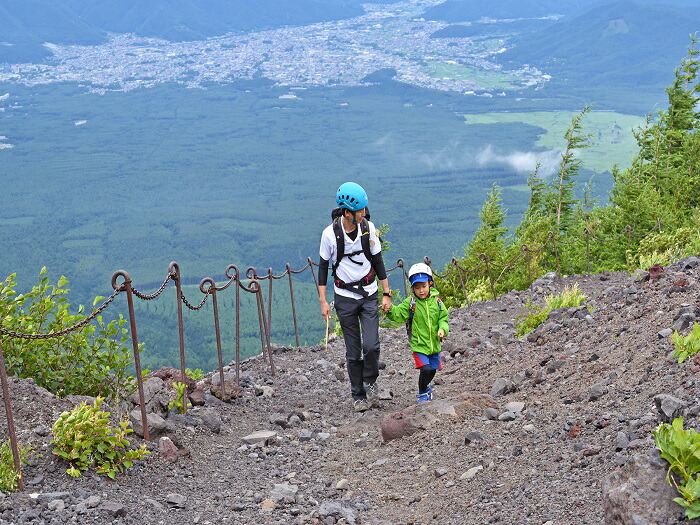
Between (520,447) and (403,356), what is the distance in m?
5.26

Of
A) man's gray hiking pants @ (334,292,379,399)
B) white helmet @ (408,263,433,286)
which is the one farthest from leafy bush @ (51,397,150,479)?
white helmet @ (408,263,433,286)

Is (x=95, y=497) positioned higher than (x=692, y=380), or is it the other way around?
(x=692, y=380)

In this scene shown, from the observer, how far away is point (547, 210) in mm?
34031

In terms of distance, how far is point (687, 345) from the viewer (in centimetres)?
592

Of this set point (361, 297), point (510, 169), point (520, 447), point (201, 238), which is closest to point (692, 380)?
point (520, 447)

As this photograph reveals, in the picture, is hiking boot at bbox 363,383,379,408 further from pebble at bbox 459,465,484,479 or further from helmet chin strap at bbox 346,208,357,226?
pebble at bbox 459,465,484,479

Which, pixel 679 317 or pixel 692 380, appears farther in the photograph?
pixel 679 317

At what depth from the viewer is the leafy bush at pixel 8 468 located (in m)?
5.27

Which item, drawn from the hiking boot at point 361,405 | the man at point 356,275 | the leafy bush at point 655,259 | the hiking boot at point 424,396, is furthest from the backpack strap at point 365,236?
the leafy bush at point 655,259

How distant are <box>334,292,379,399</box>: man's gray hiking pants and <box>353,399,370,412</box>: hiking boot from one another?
18 centimetres

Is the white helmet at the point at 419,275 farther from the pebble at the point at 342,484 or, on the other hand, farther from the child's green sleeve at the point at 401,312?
the pebble at the point at 342,484

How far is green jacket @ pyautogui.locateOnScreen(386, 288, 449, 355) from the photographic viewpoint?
7465mm

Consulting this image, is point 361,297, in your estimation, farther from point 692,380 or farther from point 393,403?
point 692,380

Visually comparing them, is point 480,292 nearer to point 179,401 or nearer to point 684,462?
point 179,401
